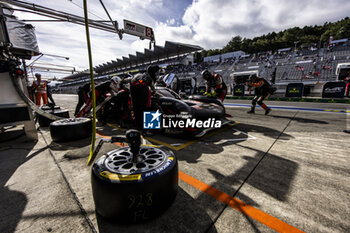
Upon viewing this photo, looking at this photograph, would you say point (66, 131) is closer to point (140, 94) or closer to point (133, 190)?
point (140, 94)

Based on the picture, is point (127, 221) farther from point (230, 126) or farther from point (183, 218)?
point (230, 126)

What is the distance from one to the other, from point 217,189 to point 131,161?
1.01 metres

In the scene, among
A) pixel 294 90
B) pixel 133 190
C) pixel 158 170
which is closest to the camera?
pixel 133 190

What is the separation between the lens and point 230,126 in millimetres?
4457

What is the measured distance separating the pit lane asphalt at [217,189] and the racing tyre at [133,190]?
0.41 ft

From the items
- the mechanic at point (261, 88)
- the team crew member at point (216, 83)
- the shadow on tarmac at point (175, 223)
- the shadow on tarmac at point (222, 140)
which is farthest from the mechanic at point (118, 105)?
the mechanic at point (261, 88)

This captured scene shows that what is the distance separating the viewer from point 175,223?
1.26 meters

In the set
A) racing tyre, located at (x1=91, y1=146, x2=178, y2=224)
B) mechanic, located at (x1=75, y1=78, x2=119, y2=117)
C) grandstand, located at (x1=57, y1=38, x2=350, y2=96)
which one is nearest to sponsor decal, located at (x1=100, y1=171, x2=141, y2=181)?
racing tyre, located at (x1=91, y1=146, x2=178, y2=224)

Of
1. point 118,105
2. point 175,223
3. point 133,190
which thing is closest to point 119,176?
point 133,190

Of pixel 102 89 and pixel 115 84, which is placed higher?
pixel 115 84

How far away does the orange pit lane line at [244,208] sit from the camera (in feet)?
4.04

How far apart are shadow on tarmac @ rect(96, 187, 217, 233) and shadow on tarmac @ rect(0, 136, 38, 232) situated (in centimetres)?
77

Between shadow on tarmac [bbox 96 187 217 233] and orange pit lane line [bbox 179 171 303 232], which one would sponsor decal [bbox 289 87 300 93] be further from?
shadow on tarmac [bbox 96 187 217 233]

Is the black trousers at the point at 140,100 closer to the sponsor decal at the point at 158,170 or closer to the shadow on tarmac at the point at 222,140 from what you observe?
the shadow on tarmac at the point at 222,140
